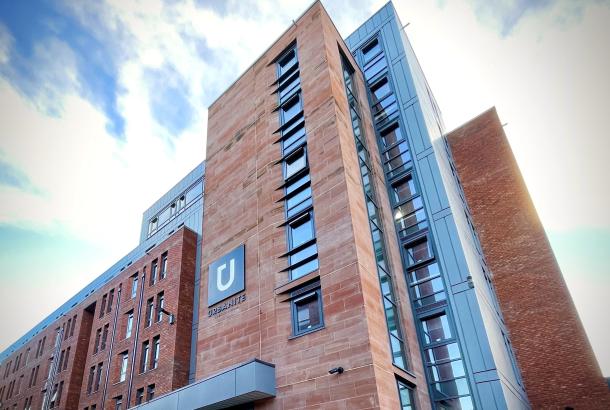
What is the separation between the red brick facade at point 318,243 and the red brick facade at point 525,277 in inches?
300

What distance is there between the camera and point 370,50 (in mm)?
26391

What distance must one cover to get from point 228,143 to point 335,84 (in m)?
6.92

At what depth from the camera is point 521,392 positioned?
719 inches

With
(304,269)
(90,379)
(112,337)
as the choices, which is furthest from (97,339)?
(304,269)

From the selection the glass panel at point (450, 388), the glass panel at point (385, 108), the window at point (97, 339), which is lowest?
the glass panel at point (450, 388)

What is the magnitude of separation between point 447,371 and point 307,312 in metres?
5.45

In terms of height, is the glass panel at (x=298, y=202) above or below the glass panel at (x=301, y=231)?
above

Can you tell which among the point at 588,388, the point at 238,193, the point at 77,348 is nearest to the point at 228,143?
the point at 238,193

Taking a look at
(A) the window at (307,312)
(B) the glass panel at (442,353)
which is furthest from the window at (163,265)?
(B) the glass panel at (442,353)

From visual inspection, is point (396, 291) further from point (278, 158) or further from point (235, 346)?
point (278, 158)

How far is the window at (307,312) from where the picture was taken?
48.1ft

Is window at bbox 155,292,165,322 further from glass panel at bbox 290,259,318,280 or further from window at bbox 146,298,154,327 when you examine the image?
glass panel at bbox 290,259,318,280

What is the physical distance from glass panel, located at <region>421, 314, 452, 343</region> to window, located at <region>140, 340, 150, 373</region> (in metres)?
18.1

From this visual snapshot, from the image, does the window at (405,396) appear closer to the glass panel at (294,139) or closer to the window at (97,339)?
the glass panel at (294,139)
